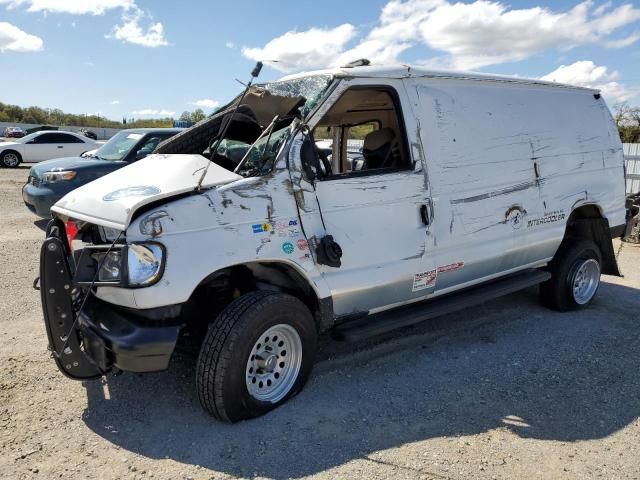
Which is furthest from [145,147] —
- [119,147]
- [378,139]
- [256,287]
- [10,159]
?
[10,159]

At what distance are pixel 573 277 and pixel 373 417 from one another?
132 inches

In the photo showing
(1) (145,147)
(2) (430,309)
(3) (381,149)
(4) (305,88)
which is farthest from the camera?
(1) (145,147)

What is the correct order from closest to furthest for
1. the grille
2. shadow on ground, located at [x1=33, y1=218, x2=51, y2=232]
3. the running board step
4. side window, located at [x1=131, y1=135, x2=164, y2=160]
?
the running board step < the grille < shadow on ground, located at [x1=33, y1=218, x2=51, y2=232] < side window, located at [x1=131, y1=135, x2=164, y2=160]

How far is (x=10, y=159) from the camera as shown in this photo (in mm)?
20297

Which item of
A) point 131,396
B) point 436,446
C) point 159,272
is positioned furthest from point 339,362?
point 159,272

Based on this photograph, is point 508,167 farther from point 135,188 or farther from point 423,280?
point 135,188

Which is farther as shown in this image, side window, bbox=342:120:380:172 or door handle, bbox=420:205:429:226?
side window, bbox=342:120:380:172

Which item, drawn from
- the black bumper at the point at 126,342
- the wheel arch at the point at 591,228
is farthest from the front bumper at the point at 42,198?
the wheel arch at the point at 591,228

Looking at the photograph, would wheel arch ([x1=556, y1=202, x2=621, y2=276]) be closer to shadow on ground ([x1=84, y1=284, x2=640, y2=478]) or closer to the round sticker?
shadow on ground ([x1=84, y1=284, x2=640, y2=478])

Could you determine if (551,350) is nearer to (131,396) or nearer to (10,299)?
(131,396)

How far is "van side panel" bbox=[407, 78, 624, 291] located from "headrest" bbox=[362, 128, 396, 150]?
0.36m

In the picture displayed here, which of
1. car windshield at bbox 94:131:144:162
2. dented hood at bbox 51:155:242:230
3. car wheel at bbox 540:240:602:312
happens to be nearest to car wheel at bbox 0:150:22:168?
car windshield at bbox 94:131:144:162

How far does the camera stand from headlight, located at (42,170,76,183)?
891 centimetres

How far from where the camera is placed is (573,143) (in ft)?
17.7
